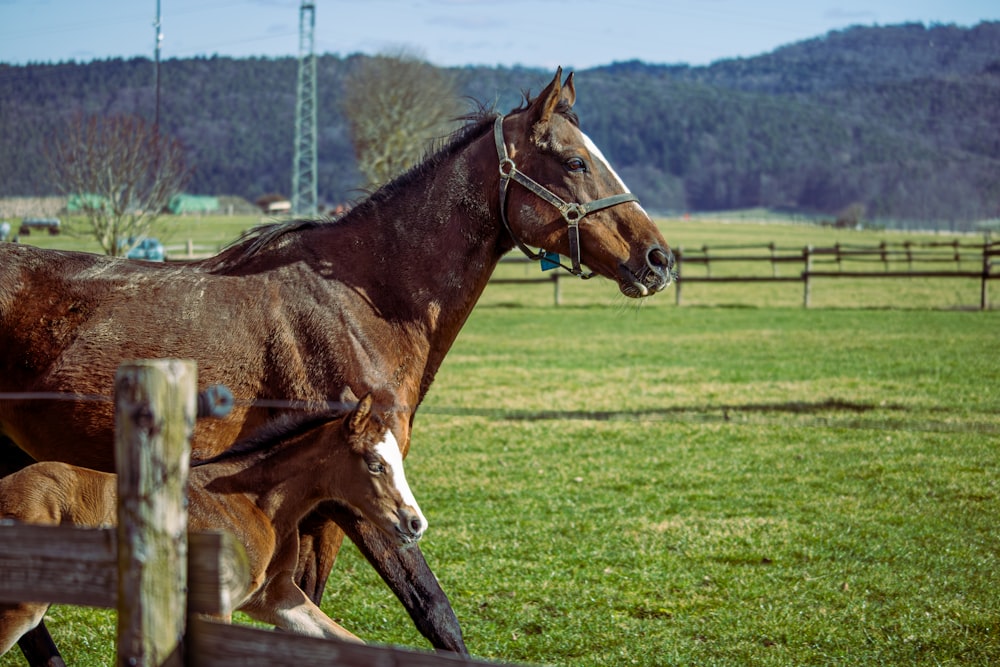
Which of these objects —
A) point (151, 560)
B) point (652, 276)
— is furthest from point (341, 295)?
point (151, 560)

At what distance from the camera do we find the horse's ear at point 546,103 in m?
4.38

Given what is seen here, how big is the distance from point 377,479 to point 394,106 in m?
50.2

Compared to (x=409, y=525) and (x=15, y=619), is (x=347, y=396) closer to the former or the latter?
(x=409, y=525)

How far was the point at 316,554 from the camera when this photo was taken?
4469 mm

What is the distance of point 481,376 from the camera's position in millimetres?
14461

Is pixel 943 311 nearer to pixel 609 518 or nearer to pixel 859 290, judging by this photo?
pixel 859 290

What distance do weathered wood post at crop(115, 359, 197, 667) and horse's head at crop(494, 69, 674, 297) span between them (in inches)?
98.8

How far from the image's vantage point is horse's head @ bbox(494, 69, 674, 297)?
14.6 ft

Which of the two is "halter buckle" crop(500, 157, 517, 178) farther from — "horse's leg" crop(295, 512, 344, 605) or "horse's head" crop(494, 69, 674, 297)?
"horse's leg" crop(295, 512, 344, 605)

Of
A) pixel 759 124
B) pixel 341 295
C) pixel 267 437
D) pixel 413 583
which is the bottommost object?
pixel 413 583

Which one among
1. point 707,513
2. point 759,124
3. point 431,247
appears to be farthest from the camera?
point 759,124

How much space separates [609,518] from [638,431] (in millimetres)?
3462

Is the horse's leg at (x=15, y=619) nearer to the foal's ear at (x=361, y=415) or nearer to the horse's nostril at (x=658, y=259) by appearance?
the foal's ear at (x=361, y=415)

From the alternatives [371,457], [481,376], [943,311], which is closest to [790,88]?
[943,311]
